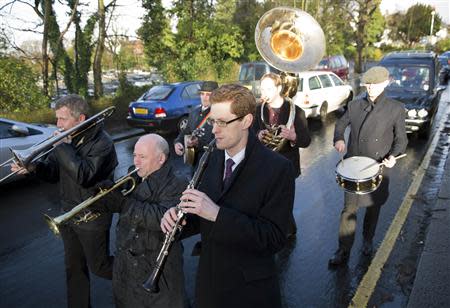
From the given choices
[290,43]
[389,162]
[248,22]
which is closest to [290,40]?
[290,43]

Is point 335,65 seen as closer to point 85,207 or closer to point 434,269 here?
point 434,269

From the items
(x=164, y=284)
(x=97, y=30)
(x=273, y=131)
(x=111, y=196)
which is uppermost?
(x=97, y=30)

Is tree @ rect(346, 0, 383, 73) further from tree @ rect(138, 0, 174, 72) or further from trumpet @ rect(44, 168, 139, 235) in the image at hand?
trumpet @ rect(44, 168, 139, 235)

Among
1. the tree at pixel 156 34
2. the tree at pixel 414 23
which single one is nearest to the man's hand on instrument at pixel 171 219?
the tree at pixel 156 34

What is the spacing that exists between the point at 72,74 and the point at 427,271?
14.5 m

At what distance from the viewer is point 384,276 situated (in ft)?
13.1

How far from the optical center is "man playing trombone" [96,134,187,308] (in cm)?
254

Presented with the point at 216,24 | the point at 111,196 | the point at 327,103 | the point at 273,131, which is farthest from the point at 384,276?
the point at 216,24

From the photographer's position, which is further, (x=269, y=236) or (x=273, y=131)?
(x=273, y=131)

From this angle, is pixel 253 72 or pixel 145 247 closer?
pixel 145 247

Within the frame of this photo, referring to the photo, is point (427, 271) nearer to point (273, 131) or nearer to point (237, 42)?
point (273, 131)

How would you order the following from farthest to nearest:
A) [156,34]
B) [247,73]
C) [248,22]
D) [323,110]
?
[248,22]
[156,34]
[247,73]
[323,110]

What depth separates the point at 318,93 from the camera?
39.8ft

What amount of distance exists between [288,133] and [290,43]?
4.80ft
